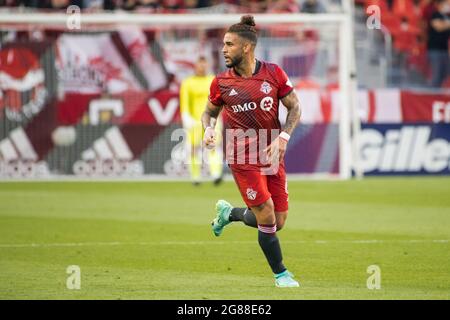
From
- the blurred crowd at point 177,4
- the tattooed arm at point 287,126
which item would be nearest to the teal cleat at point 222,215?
the tattooed arm at point 287,126

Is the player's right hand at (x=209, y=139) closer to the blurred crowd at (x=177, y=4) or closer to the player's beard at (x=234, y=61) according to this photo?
the player's beard at (x=234, y=61)

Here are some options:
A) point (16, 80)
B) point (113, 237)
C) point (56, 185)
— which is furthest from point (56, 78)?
point (113, 237)

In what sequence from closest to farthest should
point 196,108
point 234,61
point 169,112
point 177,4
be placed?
point 234,61
point 196,108
point 169,112
point 177,4

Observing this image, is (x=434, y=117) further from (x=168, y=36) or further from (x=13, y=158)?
(x=13, y=158)

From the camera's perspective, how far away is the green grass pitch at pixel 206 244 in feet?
31.0

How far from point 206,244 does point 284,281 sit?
374 cm

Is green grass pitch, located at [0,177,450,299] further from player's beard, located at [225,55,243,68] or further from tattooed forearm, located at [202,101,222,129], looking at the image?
player's beard, located at [225,55,243,68]

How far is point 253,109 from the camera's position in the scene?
991cm

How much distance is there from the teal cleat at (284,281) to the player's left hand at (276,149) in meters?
0.99

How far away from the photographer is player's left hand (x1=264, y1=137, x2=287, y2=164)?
9.59 meters

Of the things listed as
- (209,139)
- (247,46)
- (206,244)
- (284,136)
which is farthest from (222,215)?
(206,244)

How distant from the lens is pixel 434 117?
23.8 m

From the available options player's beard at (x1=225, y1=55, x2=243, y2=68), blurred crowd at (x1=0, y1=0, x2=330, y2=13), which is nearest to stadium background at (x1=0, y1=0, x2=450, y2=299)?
blurred crowd at (x1=0, y1=0, x2=330, y2=13)

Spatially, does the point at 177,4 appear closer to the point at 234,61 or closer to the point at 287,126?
the point at 234,61
